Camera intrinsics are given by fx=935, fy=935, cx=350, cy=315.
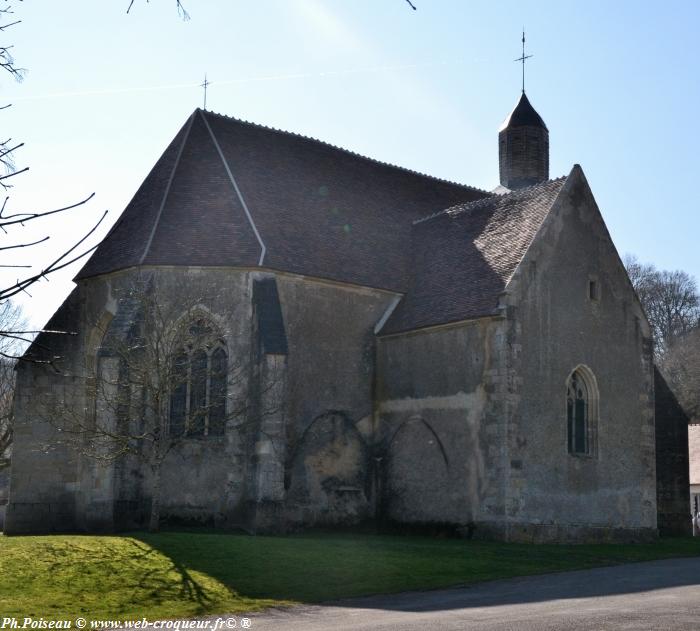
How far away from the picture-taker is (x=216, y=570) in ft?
46.6

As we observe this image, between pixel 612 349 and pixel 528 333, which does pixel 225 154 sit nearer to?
pixel 528 333

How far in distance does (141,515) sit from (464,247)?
1069 centimetres

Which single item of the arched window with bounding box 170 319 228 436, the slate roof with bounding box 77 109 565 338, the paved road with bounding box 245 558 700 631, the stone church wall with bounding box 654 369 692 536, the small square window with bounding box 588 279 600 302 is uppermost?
the slate roof with bounding box 77 109 565 338

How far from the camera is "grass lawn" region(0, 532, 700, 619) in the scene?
1220 cm

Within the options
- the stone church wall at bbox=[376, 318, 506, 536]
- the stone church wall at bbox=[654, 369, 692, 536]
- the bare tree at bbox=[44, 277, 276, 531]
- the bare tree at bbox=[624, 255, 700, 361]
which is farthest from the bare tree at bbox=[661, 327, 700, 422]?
the bare tree at bbox=[44, 277, 276, 531]

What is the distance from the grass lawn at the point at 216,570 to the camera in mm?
12195

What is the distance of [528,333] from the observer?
71.0 feet

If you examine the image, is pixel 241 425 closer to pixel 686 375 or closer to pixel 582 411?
pixel 582 411

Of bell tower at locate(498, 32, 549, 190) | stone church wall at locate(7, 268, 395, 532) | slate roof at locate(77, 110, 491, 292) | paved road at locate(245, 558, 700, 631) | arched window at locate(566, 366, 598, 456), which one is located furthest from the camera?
bell tower at locate(498, 32, 549, 190)

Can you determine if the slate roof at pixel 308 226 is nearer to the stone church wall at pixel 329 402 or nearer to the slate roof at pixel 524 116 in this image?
the stone church wall at pixel 329 402

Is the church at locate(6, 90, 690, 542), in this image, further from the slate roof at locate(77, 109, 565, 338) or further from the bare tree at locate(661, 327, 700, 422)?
the bare tree at locate(661, 327, 700, 422)

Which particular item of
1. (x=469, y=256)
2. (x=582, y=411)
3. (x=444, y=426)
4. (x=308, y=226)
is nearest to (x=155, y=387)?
(x=444, y=426)

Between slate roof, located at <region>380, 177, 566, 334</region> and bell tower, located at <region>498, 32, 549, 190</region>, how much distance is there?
769 cm

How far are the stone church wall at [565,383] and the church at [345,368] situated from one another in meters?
0.06
